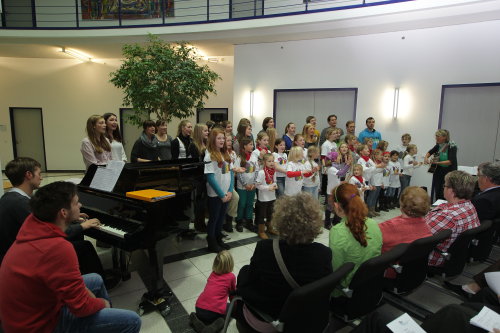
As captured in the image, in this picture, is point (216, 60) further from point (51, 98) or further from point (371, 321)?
point (371, 321)

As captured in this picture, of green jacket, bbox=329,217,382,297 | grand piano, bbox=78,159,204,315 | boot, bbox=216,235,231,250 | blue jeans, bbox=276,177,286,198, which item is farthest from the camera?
blue jeans, bbox=276,177,286,198

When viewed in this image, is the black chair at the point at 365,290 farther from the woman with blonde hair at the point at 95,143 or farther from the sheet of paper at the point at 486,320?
Answer: the woman with blonde hair at the point at 95,143

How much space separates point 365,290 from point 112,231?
196 cm

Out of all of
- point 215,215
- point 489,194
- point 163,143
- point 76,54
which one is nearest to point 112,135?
point 163,143

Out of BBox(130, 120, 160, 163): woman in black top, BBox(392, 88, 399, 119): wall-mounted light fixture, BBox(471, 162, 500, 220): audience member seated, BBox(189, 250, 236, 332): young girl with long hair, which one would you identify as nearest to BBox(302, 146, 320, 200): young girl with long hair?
BBox(471, 162, 500, 220): audience member seated

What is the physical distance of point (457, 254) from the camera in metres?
2.37

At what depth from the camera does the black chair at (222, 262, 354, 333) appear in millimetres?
1361

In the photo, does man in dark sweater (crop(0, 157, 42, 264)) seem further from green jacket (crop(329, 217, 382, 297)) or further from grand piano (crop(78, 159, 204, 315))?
green jacket (crop(329, 217, 382, 297))

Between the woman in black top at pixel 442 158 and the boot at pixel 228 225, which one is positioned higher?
the woman in black top at pixel 442 158

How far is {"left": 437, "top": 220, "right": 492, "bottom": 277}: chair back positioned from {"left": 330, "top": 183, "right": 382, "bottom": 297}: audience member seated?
84 centimetres

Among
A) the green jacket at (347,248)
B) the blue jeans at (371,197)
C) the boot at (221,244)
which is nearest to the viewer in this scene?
the green jacket at (347,248)

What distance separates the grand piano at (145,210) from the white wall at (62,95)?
23.4 feet

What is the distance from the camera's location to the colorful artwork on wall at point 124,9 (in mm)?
8570

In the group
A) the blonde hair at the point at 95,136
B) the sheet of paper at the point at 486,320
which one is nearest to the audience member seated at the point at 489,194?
the sheet of paper at the point at 486,320
